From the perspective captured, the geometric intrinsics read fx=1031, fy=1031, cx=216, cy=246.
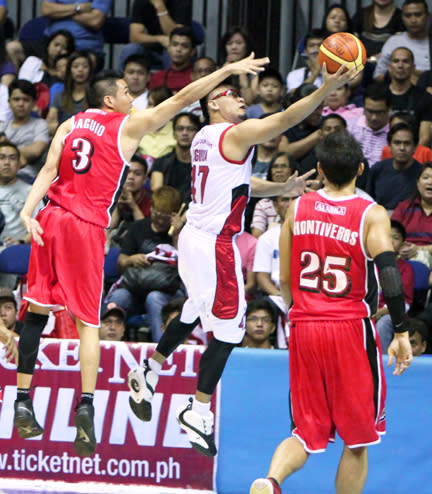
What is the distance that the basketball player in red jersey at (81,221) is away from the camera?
6.99m

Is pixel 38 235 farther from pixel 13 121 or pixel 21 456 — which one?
pixel 13 121

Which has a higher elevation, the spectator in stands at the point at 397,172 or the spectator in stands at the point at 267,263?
the spectator in stands at the point at 397,172

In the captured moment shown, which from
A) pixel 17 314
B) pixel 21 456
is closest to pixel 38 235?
pixel 21 456

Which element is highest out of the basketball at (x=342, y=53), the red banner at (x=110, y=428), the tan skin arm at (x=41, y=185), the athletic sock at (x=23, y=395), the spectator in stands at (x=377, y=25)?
the basketball at (x=342, y=53)

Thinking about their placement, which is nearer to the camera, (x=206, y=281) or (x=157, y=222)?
(x=206, y=281)

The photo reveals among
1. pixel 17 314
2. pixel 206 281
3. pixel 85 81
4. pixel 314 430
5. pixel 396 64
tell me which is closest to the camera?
pixel 314 430

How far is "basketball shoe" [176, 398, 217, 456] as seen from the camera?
7375 mm

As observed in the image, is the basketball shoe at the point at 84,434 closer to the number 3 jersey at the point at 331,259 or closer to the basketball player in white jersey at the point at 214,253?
the basketball player in white jersey at the point at 214,253

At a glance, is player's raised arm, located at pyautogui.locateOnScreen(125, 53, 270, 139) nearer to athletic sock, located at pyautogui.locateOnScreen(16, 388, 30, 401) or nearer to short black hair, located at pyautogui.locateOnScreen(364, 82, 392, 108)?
athletic sock, located at pyautogui.locateOnScreen(16, 388, 30, 401)

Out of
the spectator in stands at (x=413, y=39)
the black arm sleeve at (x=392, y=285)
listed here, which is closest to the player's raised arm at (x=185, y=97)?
the black arm sleeve at (x=392, y=285)

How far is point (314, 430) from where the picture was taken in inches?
252

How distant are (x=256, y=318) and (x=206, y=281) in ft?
7.27

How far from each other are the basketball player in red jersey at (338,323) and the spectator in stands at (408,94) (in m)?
5.61

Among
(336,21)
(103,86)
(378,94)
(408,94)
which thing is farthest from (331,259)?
(336,21)
